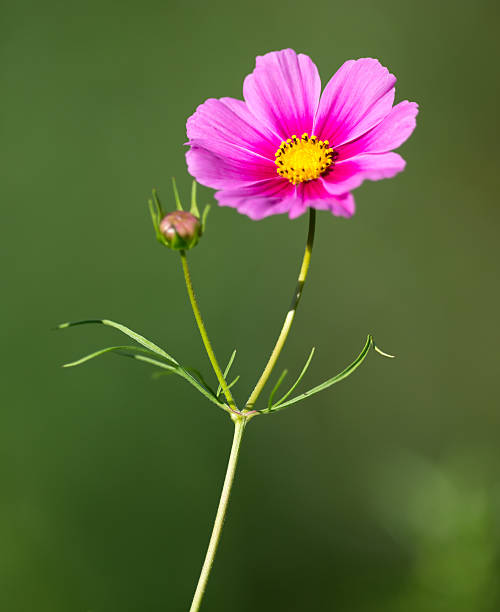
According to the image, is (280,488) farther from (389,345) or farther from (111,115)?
(111,115)

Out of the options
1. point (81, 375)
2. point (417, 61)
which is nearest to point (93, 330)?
point (81, 375)

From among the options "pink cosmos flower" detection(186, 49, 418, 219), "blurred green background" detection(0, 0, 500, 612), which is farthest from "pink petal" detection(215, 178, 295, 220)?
"blurred green background" detection(0, 0, 500, 612)

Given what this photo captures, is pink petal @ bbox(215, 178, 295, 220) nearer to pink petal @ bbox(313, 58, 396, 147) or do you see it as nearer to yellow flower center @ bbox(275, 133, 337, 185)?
yellow flower center @ bbox(275, 133, 337, 185)

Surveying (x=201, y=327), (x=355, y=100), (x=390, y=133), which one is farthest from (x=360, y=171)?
(x=201, y=327)

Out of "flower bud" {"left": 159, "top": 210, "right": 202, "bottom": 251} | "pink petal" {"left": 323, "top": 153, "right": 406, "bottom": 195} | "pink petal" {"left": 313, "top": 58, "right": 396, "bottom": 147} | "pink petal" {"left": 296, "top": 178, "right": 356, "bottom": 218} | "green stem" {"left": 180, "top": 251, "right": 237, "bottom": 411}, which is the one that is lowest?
"green stem" {"left": 180, "top": 251, "right": 237, "bottom": 411}

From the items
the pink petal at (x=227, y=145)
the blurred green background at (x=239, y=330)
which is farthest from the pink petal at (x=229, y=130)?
the blurred green background at (x=239, y=330)

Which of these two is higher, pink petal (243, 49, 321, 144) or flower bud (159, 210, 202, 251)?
pink petal (243, 49, 321, 144)
